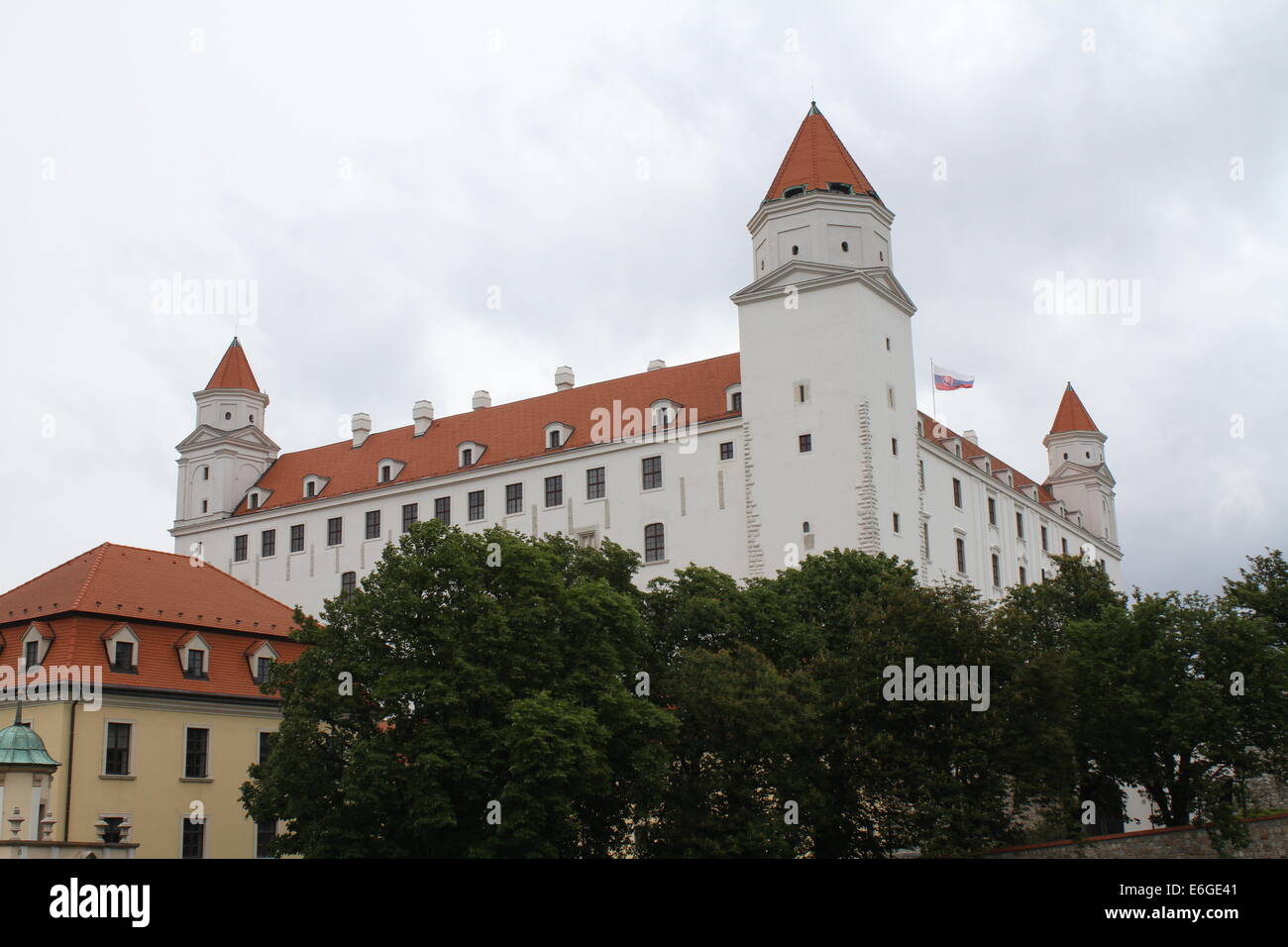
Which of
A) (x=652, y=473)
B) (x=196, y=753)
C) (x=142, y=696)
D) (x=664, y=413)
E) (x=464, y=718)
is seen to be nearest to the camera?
(x=464, y=718)

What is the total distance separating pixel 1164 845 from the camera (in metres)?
36.3

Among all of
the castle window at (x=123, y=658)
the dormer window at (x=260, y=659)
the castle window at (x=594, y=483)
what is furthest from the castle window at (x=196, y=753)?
the castle window at (x=594, y=483)

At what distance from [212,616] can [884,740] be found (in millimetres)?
21677

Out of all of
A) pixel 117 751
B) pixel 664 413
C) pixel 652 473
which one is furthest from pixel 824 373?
pixel 117 751

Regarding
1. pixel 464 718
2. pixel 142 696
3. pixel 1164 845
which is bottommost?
pixel 1164 845

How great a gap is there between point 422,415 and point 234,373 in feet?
39.0

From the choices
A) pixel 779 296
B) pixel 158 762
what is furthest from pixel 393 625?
pixel 779 296

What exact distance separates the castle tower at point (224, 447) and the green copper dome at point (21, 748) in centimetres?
A: 4491

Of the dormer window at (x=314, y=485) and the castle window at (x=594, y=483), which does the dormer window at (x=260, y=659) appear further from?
the dormer window at (x=314, y=485)

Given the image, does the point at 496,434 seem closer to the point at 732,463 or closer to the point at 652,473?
the point at 652,473

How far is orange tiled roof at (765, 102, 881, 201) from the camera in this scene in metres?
62.5

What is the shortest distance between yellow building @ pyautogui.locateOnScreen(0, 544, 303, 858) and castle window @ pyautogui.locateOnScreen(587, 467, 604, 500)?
22.1 m

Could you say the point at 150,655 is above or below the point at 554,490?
below

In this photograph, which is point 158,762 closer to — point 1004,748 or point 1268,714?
point 1004,748
